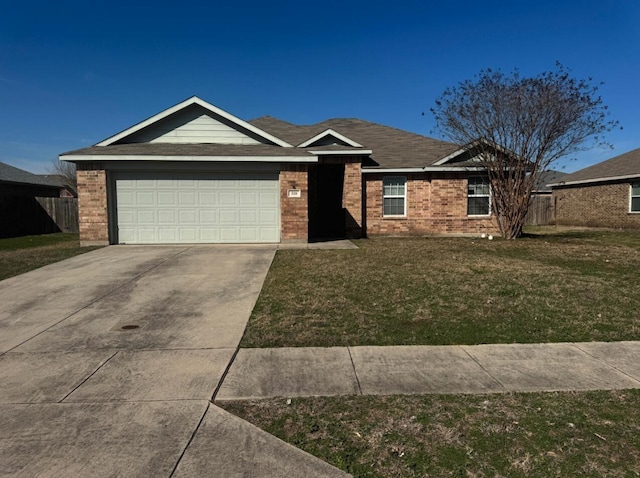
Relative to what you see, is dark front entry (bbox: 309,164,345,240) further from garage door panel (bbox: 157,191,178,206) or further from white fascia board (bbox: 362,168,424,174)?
garage door panel (bbox: 157,191,178,206)

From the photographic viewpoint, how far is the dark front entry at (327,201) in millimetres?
18516

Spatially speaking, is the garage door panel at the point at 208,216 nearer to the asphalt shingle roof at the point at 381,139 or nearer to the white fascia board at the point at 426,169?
the asphalt shingle roof at the point at 381,139

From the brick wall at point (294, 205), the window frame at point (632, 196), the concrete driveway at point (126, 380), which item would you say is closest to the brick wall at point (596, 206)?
the window frame at point (632, 196)

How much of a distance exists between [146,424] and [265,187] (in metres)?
11.4

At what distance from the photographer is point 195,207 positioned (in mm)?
14047

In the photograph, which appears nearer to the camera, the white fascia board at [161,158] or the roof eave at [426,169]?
the white fascia board at [161,158]

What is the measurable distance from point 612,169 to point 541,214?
5.10 m

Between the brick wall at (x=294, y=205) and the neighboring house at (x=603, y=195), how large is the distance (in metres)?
18.6

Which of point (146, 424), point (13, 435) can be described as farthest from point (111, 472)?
point (13, 435)

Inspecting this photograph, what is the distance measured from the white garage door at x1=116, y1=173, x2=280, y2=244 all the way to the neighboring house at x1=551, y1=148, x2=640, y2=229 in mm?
20046

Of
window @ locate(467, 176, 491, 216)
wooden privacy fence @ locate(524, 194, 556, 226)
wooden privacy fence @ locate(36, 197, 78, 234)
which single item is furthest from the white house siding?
wooden privacy fence @ locate(524, 194, 556, 226)

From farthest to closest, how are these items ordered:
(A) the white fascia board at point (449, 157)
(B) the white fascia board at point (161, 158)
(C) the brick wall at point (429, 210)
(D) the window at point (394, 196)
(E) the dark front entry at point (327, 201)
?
1. (E) the dark front entry at point (327, 201)
2. (D) the window at point (394, 196)
3. (C) the brick wall at point (429, 210)
4. (A) the white fascia board at point (449, 157)
5. (B) the white fascia board at point (161, 158)

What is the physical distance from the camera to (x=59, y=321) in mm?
6141

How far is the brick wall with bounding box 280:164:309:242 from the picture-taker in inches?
552
